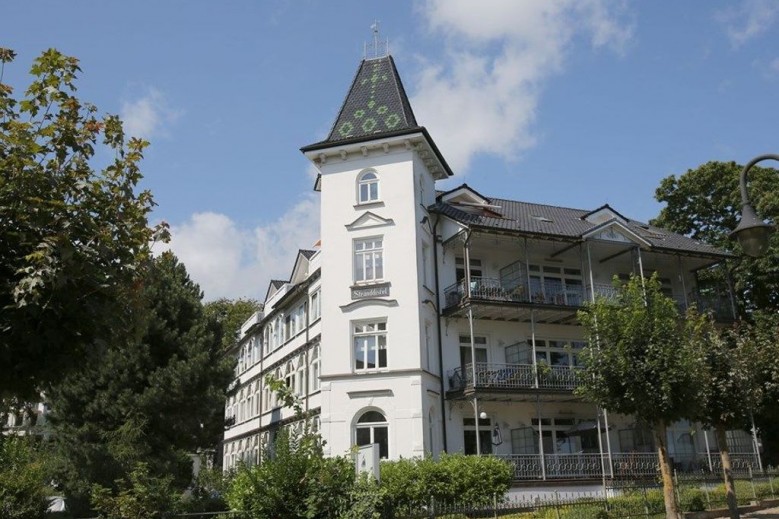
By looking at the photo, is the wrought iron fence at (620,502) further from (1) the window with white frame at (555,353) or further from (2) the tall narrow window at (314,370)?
(2) the tall narrow window at (314,370)

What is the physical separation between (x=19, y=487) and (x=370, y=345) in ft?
41.9

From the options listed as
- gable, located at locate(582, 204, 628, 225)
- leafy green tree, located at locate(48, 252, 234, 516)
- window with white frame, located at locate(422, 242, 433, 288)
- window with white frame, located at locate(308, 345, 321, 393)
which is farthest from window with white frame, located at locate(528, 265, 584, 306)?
leafy green tree, located at locate(48, 252, 234, 516)

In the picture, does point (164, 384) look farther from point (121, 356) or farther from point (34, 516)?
point (34, 516)

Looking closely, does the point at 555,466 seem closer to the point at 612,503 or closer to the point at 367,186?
the point at 612,503

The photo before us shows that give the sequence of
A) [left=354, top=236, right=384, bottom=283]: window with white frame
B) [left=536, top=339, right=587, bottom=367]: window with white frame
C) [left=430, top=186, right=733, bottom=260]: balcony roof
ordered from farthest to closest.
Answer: [left=536, top=339, right=587, bottom=367]: window with white frame
[left=430, top=186, right=733, bottom=260]: balcony roof
[left=354, top=236, right=384, bottom=283]: window with white frame

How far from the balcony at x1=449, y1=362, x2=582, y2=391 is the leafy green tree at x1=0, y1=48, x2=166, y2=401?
809 inches

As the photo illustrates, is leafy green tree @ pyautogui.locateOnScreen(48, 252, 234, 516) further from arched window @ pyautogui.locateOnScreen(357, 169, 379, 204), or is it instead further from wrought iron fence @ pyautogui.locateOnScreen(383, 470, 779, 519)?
wrought iron fence @ pyautogui.locateOnScreen(383, 470, 779, 519)

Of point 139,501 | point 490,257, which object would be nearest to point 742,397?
point 490,257

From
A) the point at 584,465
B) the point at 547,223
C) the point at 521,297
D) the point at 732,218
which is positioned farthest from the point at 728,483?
the point at 732,218

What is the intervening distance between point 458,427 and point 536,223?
9940 mm

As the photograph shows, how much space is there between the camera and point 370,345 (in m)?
28.5

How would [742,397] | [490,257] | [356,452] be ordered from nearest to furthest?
1. [356,452]
2. [742,397]
3. [490,257]

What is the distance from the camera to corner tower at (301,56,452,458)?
1081 inches

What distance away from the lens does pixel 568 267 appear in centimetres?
3441
